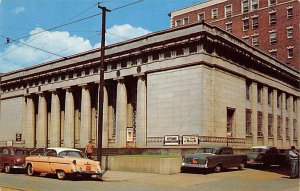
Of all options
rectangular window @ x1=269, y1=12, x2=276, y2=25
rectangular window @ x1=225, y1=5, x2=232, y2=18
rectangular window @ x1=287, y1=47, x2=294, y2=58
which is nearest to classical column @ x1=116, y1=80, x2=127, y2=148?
rectangular window @ x1=287, y1=47, x2=294, y2=58

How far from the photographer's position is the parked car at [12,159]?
81.4 feet

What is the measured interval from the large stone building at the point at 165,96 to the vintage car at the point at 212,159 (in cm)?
605

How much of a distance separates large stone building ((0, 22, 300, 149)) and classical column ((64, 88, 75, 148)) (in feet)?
0.37

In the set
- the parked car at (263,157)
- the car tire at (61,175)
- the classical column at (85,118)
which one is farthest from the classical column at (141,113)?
the car tire at (61,175)

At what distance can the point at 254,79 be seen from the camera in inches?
1597

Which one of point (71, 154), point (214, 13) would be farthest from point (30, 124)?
point (214, 13)

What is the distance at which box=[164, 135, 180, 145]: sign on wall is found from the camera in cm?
3274

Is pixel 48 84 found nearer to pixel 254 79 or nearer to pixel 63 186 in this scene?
pixel 254 79

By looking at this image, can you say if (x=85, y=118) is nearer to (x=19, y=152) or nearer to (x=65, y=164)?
(x=19, y=152)

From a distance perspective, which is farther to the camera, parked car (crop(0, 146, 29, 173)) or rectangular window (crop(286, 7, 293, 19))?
Result: rectangular window (crop(286, 7, 293, 19))

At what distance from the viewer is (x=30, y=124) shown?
51.8m

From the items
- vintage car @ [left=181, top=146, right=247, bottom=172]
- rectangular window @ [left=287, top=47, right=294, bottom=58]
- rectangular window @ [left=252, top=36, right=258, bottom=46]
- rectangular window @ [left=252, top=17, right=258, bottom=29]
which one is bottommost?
vintage car @ [left=181, top=146, right=247, bottom=172]

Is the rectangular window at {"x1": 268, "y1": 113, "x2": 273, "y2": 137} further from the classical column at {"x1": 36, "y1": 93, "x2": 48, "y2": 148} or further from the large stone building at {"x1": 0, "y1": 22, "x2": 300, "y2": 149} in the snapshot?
the classical column at {"x1": 36, "y1": 93, "x2": 48, "y2": 148}

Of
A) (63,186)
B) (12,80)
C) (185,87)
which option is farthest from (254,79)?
(12,80)
